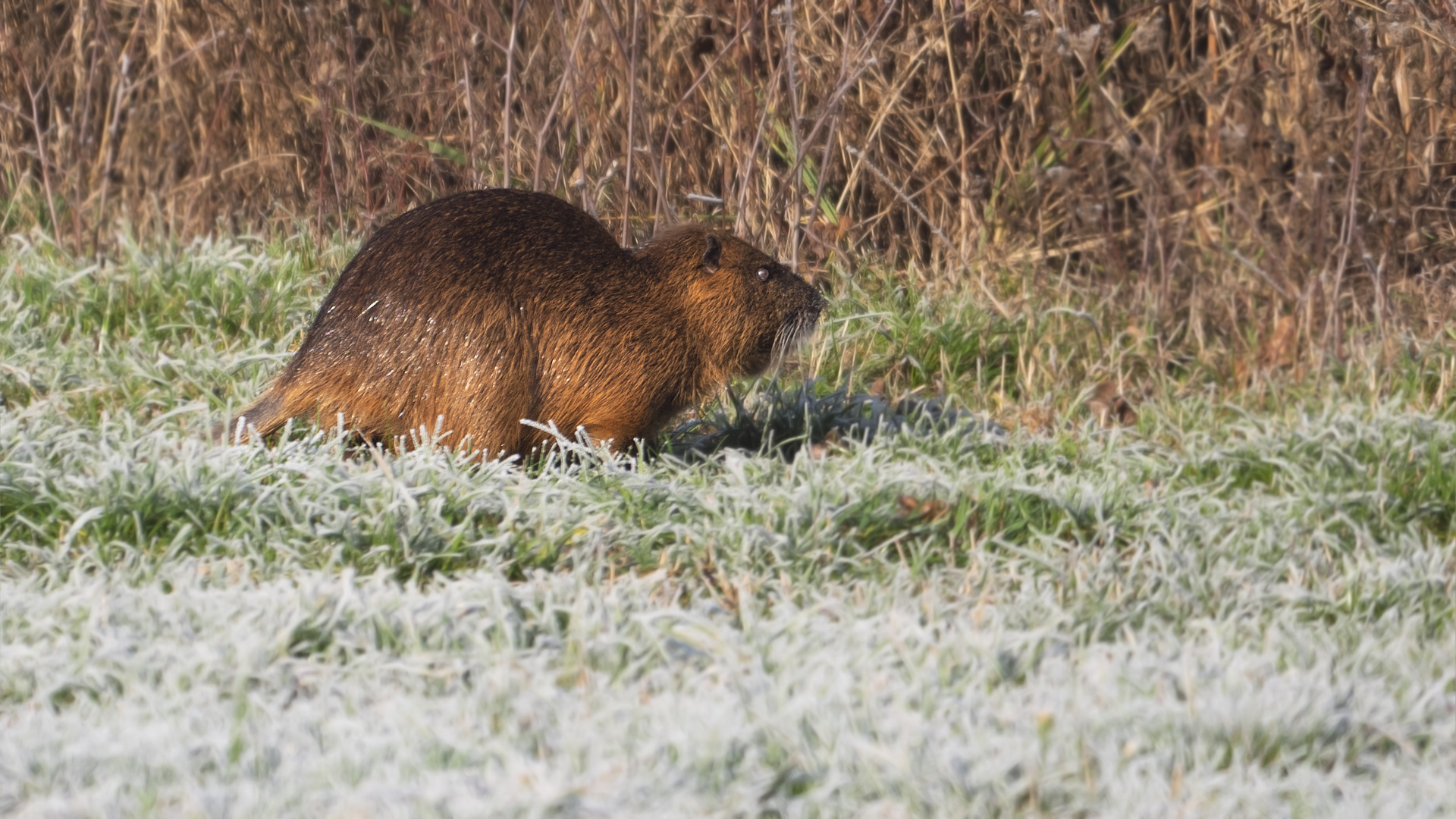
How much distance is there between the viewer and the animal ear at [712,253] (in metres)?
4.39

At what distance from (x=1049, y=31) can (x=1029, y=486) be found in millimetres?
2834

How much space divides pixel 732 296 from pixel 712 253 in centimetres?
12

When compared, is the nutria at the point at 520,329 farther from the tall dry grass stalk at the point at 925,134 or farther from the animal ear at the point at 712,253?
the tall dry grass stalk at the point at 925,134

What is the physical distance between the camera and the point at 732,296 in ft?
14.5

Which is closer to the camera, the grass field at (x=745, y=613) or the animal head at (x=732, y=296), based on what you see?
the grass field at (x=745, y=613)

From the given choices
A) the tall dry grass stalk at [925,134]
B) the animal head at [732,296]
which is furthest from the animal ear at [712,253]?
the tall dry grass stalk at [925,134]

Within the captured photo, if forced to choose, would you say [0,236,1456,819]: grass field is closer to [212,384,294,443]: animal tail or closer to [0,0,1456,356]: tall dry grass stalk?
[212,384,294,443]: animal tail

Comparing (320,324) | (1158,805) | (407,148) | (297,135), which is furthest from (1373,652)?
(297,135)

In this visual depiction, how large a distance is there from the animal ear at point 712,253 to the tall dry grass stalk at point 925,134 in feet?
3.63

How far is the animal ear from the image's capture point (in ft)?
14.4

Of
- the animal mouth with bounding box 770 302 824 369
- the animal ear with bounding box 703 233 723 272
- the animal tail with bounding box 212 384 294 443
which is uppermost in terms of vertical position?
the animal ear with bounding box 703 233 723 272

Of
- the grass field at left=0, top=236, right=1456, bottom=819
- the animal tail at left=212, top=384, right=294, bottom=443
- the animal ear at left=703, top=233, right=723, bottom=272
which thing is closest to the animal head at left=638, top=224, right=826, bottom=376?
the animal ear at left=703, top=233, right=723, bottom=272

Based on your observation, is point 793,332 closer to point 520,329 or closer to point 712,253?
point 712,253

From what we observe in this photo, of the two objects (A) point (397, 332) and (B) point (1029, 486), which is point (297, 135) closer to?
(A) point (397, 332)
